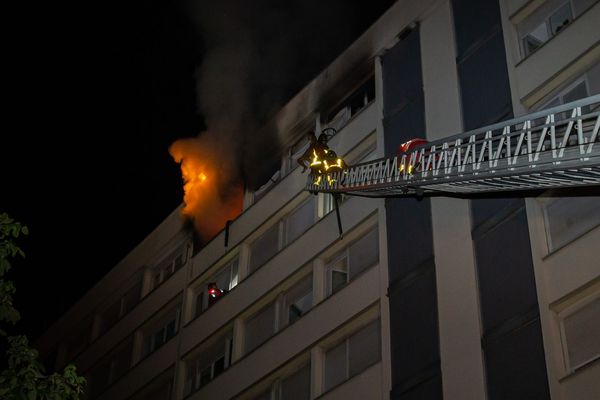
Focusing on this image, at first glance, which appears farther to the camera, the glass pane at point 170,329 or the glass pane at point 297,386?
the glass pane at point 170,329

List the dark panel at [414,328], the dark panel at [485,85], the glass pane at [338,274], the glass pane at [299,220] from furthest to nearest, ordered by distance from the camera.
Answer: the glass pane at [299,220] → the glass pane at [338,274] → the dark panel at [485,85] → the dark panel at [414,328]

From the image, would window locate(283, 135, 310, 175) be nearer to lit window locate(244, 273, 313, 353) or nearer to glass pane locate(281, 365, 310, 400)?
lit window locate(244, 273, 313, 353)

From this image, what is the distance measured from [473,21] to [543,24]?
1.53 metres

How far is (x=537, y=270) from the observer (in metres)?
12.4

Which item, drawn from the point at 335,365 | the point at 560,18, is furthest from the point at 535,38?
the point at 335,365

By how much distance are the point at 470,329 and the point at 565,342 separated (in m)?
1.58

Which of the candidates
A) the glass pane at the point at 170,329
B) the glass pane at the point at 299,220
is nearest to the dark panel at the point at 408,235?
the glass pane at the point at 299,220

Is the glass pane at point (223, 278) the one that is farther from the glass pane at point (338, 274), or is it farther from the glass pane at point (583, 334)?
the glass pane at point (583, 334)

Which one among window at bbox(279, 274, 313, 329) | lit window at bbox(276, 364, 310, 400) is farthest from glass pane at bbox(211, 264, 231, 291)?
lit window at bbox(276, 364, 310, 400)

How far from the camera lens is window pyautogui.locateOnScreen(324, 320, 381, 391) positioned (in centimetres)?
1533

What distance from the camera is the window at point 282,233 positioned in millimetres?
19109

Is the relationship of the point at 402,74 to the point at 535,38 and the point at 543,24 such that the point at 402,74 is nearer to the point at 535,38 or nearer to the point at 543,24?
the point at 535,38

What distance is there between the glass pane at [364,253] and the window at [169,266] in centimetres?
786

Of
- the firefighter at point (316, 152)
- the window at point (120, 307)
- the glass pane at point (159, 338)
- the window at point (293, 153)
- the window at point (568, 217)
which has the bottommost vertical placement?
the window at point (568, 217)
